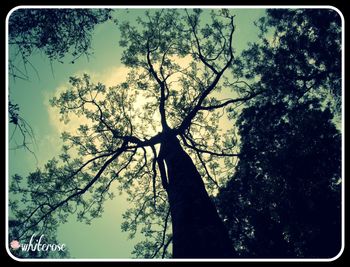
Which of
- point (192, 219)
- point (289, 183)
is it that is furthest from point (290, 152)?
point (192, 219)

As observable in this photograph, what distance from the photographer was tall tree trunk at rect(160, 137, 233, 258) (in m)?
3.67

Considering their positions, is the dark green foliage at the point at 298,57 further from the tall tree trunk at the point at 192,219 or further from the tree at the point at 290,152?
the tall tree trunk at the point at 192,219

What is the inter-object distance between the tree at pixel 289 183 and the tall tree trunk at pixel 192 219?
380cm

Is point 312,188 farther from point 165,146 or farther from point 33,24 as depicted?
point 33,24

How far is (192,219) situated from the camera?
4.28 m

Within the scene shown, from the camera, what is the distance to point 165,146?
716 cm

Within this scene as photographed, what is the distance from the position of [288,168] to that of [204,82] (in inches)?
188

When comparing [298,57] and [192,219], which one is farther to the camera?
[298,57]

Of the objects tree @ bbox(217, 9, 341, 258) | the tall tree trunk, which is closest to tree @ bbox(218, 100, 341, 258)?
tree @ bbox(217, 9, 341, 258)

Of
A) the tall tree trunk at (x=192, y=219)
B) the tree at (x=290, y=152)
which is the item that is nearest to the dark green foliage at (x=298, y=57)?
the tree at (x=290, y=152)

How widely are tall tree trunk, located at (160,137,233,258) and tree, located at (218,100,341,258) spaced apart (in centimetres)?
380

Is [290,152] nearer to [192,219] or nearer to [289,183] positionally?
[289,183]

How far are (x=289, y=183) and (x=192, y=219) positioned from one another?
199 inches
